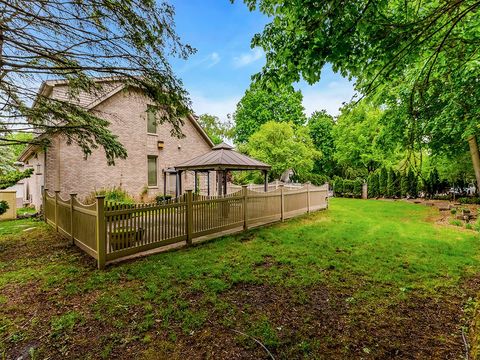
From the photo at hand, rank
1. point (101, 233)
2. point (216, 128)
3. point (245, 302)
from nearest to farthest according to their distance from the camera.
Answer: point (245, 302) → point (101, 233) → point (216, 128)

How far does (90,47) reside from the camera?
4.79 meters

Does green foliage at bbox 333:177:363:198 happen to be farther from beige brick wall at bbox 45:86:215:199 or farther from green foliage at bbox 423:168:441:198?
beige brick wall at bbox 45:86:215:199

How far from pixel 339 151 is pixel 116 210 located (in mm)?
26630

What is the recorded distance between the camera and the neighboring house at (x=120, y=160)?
1189 centimetres

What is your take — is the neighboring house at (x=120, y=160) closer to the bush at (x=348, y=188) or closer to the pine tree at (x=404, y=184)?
the pine tree at (x=404, y=184)

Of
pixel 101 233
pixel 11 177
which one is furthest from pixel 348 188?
pixel 11 177

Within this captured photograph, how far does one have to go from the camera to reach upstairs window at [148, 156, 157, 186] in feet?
49.8

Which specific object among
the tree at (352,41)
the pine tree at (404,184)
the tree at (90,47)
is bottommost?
the pine tree at (404,184)

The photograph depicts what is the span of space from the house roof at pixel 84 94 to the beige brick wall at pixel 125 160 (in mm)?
496

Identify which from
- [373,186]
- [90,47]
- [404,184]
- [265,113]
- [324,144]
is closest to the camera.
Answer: [90,47]

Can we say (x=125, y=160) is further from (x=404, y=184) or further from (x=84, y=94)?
(x=404, y=184)

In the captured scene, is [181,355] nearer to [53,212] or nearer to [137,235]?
[137,235]

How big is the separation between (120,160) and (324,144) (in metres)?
27.9

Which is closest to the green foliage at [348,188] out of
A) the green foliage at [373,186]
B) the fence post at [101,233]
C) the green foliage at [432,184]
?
the green foliage at [373,186]
